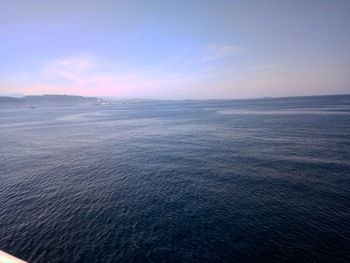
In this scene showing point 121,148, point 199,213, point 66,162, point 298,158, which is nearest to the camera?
point 199,213

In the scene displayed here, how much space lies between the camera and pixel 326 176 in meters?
40.7

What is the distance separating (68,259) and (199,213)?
52.1ft

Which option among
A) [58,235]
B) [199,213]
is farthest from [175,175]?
[58,235]

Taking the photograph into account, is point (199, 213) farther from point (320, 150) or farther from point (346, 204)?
point (320, 150)

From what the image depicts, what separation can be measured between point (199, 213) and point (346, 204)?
63.6ft

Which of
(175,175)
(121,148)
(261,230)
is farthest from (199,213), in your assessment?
(121,148)

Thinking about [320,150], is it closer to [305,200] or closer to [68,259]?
[305,200]

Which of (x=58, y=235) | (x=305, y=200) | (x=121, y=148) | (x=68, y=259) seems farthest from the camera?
(x=121, y=148)

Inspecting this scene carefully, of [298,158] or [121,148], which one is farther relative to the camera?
[121,148]

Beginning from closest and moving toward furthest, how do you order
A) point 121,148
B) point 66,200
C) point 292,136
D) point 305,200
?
point 305,200 → point 66,200 → point 121,148 → point 292,136

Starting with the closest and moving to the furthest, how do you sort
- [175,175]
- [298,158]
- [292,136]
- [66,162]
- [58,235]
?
[58,235] < [175,175] < [298,158] < [66,162] < [292,136]

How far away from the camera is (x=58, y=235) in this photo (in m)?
26.9

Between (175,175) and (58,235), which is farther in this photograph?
(175,175)

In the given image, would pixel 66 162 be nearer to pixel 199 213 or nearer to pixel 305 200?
pixel 199 213
